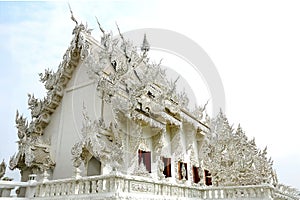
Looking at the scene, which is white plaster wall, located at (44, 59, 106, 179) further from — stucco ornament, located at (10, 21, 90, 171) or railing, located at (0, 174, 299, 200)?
railing, located at (0, 174, 299, 200)

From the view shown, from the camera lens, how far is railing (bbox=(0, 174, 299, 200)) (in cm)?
617

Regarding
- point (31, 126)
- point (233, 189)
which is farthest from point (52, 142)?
point (233, 189)

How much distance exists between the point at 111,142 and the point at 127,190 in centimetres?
220

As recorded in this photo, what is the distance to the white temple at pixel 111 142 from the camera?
7277 millimetres

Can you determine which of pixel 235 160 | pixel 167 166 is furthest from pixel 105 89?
pixel 235 160

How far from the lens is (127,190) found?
20.7ft

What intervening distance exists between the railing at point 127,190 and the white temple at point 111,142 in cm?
2

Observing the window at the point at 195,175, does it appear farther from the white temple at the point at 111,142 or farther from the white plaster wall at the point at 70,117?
the white plaster wall at the point at 70,117

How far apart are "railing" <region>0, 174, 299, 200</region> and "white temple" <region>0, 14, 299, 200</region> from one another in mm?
23

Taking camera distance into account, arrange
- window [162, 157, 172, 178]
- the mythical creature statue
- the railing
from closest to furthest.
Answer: the railing, the mythical creature statue, window [162, 157, 172, 178]

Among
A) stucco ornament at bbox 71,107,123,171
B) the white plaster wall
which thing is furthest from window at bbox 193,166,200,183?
the white plaster wall

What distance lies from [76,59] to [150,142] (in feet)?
13.2

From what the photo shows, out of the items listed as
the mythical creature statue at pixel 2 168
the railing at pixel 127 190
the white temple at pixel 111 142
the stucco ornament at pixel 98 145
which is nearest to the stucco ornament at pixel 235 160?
the white temple at pixel 111 142

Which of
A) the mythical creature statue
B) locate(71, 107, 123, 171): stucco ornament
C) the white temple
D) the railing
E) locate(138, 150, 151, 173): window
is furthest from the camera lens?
locate(138, 150, 151, 173): window
